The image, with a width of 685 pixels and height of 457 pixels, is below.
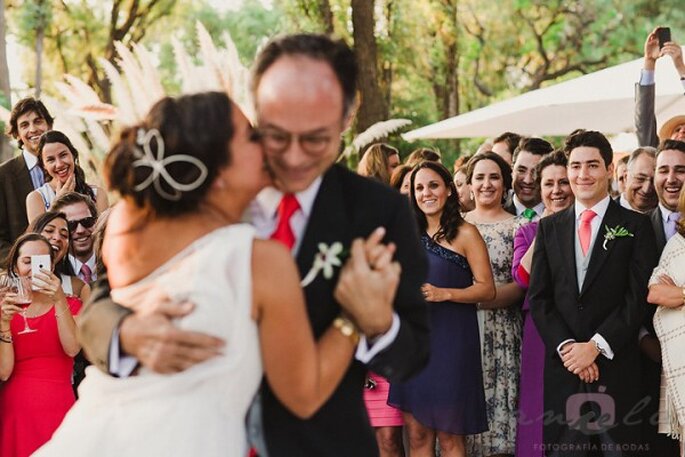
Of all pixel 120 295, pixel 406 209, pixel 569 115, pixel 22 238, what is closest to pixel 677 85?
pixel 569 115

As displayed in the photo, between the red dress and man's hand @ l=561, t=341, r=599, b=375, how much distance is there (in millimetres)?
2829

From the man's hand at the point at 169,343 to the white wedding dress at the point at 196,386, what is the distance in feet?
0.07

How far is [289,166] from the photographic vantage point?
2734mm

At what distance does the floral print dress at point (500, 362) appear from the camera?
7035 mm

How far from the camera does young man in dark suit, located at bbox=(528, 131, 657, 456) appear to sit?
6137 mm

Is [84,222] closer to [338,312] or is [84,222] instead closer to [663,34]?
[663,34]

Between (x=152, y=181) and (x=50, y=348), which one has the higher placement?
(x=152, y=181)

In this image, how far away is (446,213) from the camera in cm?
693

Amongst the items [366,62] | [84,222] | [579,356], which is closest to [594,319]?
[579,356]

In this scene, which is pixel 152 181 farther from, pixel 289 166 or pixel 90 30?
pixel 90 30

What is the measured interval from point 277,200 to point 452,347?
4.13m

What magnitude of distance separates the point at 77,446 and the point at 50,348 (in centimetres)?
367

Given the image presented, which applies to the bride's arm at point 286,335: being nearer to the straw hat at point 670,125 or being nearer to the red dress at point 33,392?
the red dress at point 33,392

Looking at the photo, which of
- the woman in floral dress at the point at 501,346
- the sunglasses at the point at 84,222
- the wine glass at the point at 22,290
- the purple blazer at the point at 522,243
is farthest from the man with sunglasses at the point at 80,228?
the purple blazer at the point at 522,243
